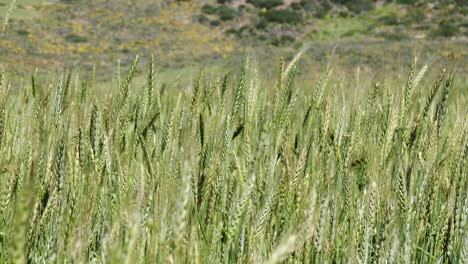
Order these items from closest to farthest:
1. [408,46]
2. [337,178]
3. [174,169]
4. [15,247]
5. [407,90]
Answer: [15,247], [174,169], [337,178], [407,90], [408,46]

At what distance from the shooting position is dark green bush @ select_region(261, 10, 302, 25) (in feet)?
77.6

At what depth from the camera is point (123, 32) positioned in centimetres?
1934

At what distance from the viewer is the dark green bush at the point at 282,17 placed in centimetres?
2364

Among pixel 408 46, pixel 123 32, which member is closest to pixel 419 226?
pixel 408 46

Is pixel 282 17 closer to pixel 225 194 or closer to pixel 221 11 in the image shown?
pixel 221 11

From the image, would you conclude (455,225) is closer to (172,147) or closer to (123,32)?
(172,147)

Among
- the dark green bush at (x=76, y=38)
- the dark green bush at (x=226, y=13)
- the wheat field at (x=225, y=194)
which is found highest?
the wheat field at (x=225, y=194)

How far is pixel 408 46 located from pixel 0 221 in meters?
13.4

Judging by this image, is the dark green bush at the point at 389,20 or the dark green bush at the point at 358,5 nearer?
the dark green bush at the point at 389,20

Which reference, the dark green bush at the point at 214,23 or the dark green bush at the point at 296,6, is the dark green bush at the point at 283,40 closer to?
the dark green bush at the point at 214,23

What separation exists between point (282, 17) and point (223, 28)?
9.89ft

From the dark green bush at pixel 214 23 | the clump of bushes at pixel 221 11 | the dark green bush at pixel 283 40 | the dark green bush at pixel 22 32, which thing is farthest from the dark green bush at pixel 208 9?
the dark green bush at pixel 22 32

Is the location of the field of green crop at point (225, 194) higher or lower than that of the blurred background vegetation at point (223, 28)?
higher

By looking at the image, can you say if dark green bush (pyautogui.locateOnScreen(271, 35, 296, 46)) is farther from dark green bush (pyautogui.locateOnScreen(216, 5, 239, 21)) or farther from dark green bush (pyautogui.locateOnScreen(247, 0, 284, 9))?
dark green bush (pyautogui.locateOnScreen(247, 0, 284, 9))
